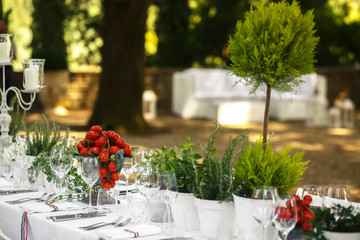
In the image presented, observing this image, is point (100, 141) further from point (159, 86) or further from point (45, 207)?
point (159, 86)

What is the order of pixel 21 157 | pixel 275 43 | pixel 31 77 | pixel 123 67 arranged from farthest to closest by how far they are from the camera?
pixel 123 67, pixel 31 77, pixel 21 157, pixel 275 43

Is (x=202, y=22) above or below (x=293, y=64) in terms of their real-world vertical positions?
above

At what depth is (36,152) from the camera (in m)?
3.65

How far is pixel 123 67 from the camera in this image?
465 inches

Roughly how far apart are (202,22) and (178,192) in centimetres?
1572

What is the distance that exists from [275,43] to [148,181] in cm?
89

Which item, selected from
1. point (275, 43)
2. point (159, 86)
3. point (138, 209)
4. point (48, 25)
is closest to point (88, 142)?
point (138, 209)

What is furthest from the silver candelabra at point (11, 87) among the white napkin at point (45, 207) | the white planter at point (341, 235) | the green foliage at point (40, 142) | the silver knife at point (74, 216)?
the white planter at point (341, 235)

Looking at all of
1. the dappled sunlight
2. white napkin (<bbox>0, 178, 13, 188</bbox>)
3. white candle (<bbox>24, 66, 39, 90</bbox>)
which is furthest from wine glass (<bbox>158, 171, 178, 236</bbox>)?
the dappled sunlight

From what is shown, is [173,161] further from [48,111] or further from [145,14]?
[48,111]

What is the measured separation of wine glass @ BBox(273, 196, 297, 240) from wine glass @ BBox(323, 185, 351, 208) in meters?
0.29

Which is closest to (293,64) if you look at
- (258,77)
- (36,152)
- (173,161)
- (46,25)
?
(258,77)

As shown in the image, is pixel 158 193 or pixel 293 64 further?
pixel 293 64

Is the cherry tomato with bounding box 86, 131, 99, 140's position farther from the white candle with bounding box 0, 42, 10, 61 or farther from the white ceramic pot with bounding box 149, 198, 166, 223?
the white candle with bounding box 0, 42, 10, 61
